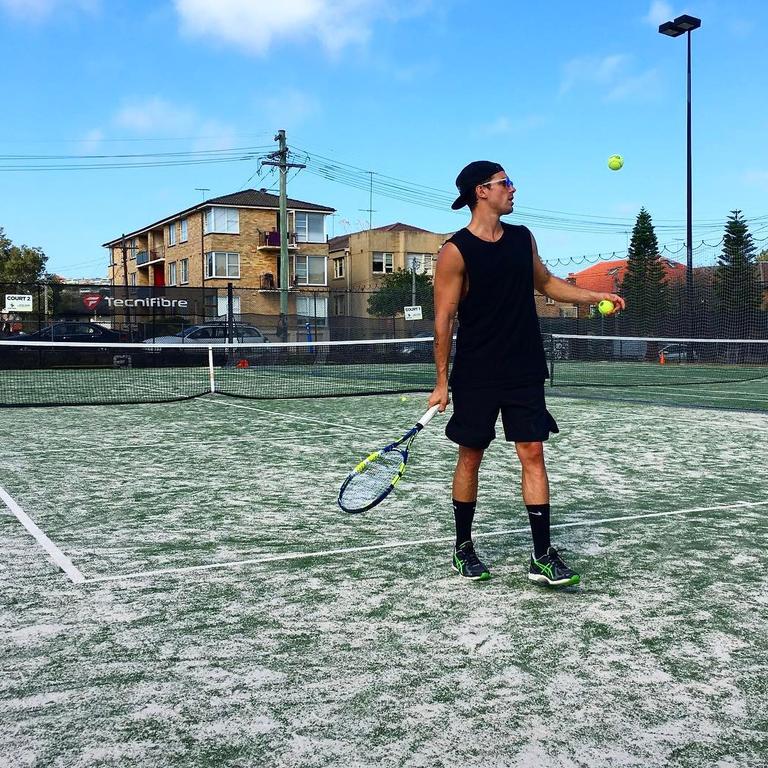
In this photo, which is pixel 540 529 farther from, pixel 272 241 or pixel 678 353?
pixel 272 241

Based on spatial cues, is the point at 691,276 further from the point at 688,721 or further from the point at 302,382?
the point at 688,721

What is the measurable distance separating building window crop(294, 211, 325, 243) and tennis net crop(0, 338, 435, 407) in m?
31.3

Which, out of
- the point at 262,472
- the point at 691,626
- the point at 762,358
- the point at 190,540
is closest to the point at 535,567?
the point at 691,626

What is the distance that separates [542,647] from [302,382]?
718 inches

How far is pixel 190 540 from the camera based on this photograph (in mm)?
5258

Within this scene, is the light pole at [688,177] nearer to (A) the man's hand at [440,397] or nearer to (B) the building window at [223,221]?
(A) the man's hand at [440,397]

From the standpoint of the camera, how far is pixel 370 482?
5105mm

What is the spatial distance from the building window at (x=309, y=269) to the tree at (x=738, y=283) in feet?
97.4

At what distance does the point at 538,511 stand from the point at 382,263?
6690 centimetres

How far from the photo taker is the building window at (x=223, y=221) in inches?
2292

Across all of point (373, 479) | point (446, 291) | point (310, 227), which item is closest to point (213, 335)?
point (373, 479)

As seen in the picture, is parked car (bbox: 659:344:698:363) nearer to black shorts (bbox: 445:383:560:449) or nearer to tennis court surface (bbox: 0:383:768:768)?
tennis court surface (bbox: 0:383:768:768)

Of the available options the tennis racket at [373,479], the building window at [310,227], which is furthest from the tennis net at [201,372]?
the building window at [310,227]

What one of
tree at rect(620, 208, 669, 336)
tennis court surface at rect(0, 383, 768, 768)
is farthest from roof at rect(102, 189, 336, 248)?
tennis court surface at rect(0, 383, 768, 768)
